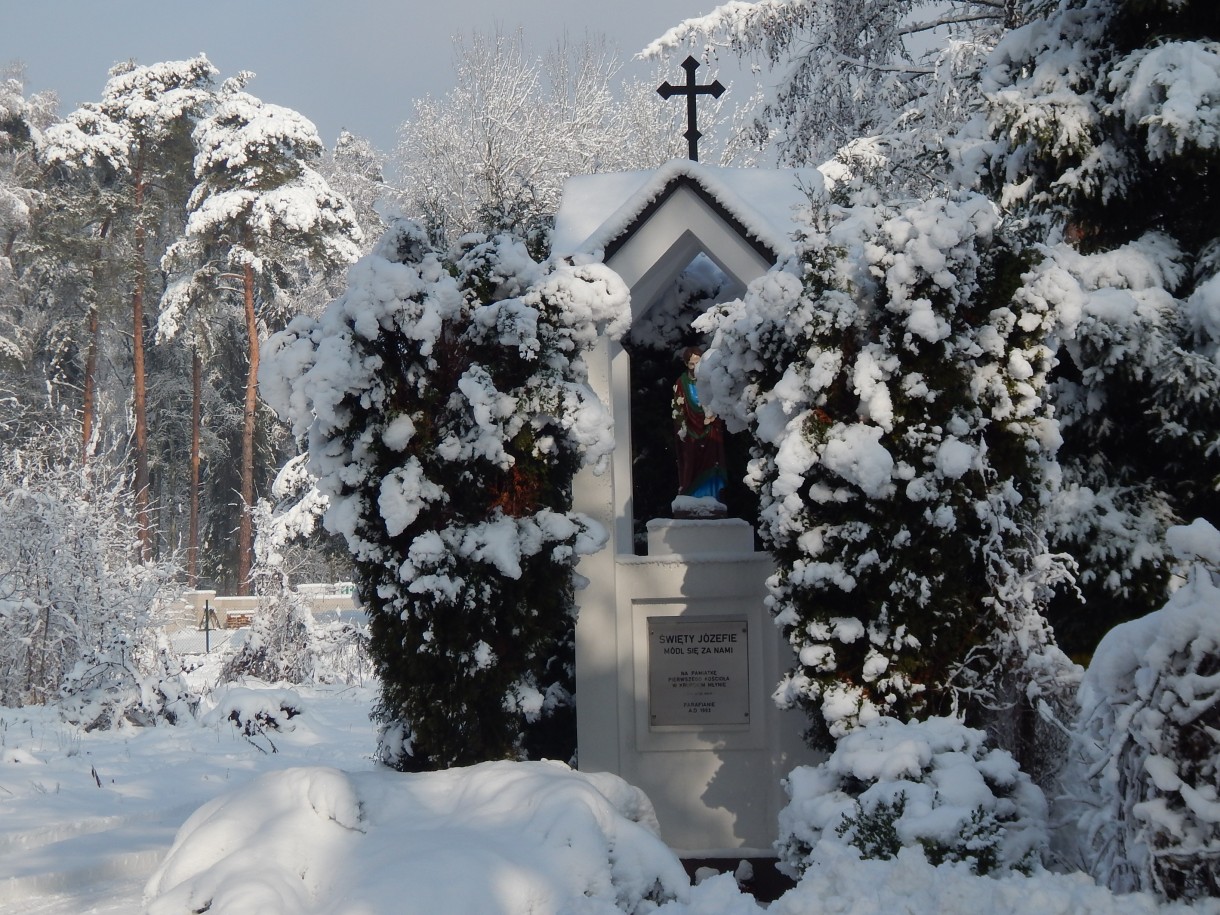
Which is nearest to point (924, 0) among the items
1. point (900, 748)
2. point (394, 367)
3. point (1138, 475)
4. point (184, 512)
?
point (1138, 475)

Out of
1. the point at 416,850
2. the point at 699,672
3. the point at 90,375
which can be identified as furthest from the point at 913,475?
the point at 90,375

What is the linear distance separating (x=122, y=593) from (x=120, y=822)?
20.3 feet

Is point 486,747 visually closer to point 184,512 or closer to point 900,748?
point 900,748

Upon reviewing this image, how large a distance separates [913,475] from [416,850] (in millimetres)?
3233

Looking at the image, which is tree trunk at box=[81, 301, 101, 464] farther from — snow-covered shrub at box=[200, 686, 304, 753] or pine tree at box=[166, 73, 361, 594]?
snow-covered shrub at box=[200, 686, 304, 753]

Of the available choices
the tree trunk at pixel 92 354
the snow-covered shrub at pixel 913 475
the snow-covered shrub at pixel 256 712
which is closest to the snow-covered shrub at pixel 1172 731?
the snow-covered shrub at pixel 913 475

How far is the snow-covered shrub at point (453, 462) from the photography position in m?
7.11

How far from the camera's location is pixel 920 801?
568cm

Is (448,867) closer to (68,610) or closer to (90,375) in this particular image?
(68,610)

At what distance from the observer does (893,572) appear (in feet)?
22.0

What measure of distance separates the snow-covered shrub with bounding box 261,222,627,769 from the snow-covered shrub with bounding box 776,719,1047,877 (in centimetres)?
187

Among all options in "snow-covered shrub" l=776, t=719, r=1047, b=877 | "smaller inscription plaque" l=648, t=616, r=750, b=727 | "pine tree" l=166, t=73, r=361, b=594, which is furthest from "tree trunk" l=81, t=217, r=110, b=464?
"snow-covered shrub" l=776, t=719, r=1047, b=877

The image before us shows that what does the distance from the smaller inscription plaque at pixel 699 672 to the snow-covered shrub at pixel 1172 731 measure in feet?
13.8

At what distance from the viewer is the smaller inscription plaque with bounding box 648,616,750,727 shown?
26.5ft
